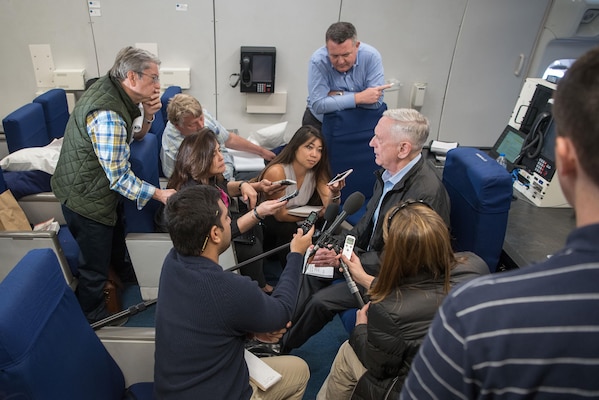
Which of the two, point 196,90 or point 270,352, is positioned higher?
point 196,90

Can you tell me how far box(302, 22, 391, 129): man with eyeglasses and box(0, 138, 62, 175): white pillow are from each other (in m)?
1.76

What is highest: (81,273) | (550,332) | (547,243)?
(550,332)

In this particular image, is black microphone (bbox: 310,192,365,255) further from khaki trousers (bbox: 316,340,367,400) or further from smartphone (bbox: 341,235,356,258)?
khaki trousers (bbox: 316,340,367,400)

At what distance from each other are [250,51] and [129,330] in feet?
9.49

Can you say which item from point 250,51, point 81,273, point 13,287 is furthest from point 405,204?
point 250,51

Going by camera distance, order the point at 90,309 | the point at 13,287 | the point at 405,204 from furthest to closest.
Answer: the point at 90,309, the point at 405,204, the point at 13,287

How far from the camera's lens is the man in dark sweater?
3.94 feet

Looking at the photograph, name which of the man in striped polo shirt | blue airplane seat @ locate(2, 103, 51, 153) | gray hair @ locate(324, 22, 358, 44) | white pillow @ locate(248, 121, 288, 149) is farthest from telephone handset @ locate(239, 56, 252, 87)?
the man in striped polo shirt

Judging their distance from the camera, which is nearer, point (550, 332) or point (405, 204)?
point (550, 332)

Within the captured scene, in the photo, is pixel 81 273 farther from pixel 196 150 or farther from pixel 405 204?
pixel 405 204

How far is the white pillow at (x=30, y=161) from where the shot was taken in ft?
7.87

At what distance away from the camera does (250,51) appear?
372 centimetres

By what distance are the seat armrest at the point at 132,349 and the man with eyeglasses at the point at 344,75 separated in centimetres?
198

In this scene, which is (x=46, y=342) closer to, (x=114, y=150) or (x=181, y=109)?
(x=114, y=150)
